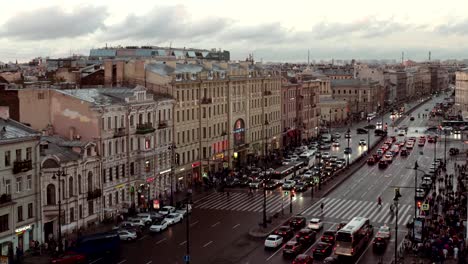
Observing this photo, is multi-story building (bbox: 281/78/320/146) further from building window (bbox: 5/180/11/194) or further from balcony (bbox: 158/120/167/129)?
building window (bbox: 5/180/11/194)

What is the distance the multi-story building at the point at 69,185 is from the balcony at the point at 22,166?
1713mm

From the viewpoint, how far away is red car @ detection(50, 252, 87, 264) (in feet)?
154

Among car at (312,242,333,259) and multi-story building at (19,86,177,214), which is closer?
car at (312,242,333,259)

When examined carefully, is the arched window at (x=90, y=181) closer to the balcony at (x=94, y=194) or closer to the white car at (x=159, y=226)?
the balcony at (x=94, y=194)

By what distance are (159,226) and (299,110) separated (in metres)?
75.2

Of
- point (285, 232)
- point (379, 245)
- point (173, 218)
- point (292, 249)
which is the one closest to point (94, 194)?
point (173, 218)

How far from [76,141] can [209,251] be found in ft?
55.1

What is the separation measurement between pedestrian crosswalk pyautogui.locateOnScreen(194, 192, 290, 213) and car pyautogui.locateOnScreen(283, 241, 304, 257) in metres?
15.9

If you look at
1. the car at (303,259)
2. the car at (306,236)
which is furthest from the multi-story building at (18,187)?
the car at (303,259)

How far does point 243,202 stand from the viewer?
238ft

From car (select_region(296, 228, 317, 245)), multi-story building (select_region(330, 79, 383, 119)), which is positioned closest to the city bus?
car (select_region(296, 228, 317, 245))

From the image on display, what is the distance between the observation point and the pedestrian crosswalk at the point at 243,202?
69.4 metres

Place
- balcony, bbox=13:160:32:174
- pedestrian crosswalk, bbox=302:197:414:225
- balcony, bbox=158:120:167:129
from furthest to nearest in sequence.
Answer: balcony, bbox=158:120:167:129 < pedestrian crosswalk, bbox=302:197:414:225 < balcony, bbox=13:160:32:174

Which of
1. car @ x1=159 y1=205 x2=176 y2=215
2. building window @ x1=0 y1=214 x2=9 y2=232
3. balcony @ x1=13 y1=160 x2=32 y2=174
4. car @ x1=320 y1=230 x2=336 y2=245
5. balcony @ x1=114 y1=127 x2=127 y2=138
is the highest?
balcony @ x1=114 y1=127 x2=127 y2=138
